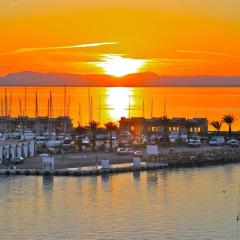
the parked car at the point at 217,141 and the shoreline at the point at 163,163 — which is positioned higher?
the parked car at the point at 217,141

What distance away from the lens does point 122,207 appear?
36.0 meters

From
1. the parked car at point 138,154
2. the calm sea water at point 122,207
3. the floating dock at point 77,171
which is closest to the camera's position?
the calm sea water at point 122,207

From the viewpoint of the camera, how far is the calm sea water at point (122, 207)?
3069 centimetres

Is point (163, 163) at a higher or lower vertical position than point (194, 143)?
lower

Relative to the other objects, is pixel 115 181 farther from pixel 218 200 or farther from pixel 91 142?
pixel 91 142

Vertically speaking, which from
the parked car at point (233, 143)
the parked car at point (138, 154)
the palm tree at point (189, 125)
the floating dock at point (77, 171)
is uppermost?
the palm tree at point (189, 125)

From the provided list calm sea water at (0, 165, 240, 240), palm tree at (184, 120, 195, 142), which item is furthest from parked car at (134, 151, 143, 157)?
palm tree at (184, 120, 195, 142)

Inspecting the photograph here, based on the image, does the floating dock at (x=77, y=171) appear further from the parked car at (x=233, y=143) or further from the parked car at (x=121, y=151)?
the parked car at (x=233, y=143)

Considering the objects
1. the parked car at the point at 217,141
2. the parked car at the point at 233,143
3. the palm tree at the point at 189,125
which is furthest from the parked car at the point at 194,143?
the palm tree at the point at 189,125

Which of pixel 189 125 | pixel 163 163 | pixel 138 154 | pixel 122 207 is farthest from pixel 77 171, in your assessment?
pixel 189 125

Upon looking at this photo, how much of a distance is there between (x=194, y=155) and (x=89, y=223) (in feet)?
82.5

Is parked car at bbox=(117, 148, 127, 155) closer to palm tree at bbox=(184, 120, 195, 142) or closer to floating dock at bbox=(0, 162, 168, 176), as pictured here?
floating dock at bbox=(0, 162, 168, 176)

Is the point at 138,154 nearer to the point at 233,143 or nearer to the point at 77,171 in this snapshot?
the point at 77,171

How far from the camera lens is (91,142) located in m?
62.3
